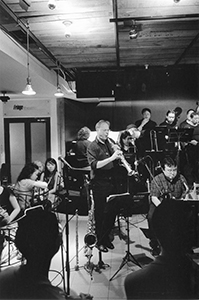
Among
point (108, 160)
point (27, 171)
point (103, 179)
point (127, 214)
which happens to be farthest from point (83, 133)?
point (127, 214)

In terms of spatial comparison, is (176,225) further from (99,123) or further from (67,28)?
(67,28)

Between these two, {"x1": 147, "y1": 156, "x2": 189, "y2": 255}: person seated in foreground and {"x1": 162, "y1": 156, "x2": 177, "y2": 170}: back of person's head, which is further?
{"x1": 162, "y1": 156, "x2": 177, "y2": 170}: back of person's head

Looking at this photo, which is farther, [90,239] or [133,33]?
[90,239]

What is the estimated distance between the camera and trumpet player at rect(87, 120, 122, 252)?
2.82m

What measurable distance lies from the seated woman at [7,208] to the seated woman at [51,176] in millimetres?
363

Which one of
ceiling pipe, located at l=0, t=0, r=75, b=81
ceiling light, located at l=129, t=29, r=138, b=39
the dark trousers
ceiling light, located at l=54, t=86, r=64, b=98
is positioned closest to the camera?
ceiling pipe, located at l=0, t=0, r=75, b=81

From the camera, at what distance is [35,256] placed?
2637mm

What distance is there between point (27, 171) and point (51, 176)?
0.28m

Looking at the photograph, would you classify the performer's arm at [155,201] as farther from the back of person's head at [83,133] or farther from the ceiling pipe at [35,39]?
the ceiling pipe at [35,39]

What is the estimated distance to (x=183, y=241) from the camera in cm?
265

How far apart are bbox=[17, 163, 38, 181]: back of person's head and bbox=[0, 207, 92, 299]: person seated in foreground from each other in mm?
443

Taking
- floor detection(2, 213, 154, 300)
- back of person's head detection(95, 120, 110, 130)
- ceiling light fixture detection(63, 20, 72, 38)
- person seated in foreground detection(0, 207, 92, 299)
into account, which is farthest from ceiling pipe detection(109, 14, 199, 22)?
person seated in foreground detection(0, 207, 92, 299)

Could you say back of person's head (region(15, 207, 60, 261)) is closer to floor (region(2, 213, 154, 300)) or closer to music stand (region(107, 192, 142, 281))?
floor (region(2, 213, 154, 300))

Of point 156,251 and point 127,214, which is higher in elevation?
point 127,214
